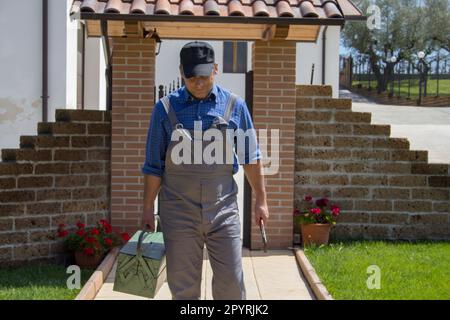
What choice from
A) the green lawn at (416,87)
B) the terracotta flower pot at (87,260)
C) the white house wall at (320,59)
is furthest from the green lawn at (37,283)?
the green lawn at (416,87)

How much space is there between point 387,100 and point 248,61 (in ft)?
34.1

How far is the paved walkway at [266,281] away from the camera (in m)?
6.00

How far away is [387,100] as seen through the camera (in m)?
29.0

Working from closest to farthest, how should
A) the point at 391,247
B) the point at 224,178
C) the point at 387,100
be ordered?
the point at 224,178
the point at 391,247
the point at 387,100

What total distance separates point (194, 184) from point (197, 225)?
0.84 feet

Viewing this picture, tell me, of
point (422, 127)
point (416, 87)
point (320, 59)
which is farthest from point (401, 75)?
point (422, 127)

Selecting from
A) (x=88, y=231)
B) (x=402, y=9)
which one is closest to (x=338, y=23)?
(x=88, y=231)

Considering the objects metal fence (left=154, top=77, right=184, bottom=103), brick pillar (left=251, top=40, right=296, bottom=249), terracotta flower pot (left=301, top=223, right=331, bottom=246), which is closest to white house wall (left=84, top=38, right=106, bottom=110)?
metal fence (left=154, top=77, right=184, bottom=103)

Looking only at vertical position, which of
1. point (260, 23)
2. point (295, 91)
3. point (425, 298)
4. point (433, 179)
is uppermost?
point (260, 23)

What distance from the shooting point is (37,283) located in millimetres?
6258

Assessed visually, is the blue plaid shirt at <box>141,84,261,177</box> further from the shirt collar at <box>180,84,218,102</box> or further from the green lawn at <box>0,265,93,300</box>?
the green lawn at <box>0,265,93,300</box>

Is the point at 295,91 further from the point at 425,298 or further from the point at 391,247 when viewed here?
the point at 425,298

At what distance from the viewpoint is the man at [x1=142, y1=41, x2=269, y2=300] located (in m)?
4.21

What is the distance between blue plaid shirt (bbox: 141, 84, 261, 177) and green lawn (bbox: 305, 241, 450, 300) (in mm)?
2185
